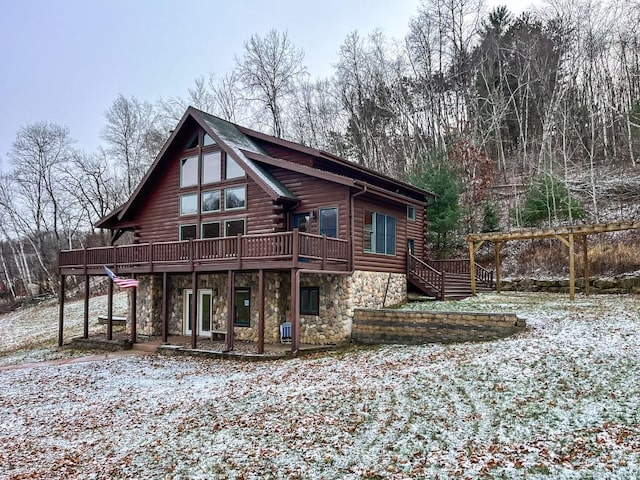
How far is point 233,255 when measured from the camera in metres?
14.9

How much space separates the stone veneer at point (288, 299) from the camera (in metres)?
15.2

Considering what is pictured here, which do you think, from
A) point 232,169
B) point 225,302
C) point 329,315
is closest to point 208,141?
point 232,169

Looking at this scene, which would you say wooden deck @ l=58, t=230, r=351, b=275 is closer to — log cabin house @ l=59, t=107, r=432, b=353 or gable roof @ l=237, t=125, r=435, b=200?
log cabin house @ l=59, t=107, r=432, b=353

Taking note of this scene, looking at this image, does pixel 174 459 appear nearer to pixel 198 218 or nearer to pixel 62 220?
pixel 198 218

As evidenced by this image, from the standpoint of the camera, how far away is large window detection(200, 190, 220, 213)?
59.2 feet

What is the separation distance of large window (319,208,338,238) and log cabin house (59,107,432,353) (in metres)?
0.04

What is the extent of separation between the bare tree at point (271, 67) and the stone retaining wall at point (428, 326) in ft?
80.9

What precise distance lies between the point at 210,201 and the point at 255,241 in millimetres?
4798

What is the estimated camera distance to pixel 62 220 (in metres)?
40.9

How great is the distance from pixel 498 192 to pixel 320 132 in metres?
16.0

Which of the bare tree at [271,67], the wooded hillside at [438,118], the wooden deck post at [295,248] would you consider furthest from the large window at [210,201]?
the bare tree at [271,67]

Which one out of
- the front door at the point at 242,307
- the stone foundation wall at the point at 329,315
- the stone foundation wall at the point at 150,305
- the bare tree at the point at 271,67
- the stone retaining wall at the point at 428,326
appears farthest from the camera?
the bare tree at the point at 271,67

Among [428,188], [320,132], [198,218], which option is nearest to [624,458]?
[198,218]

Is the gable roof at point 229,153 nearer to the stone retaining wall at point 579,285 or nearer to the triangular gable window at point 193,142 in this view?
the triangular gable window at point 193,142
